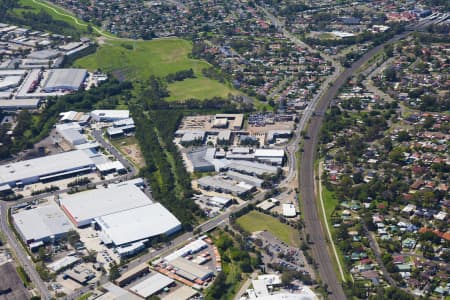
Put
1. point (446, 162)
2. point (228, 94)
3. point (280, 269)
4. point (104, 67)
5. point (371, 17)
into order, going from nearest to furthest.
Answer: point (280, 269) → point (446, 162) → point (228, 94) → point (104, 67) → point (371, 17)

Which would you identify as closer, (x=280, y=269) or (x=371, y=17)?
(x=280, y=269)

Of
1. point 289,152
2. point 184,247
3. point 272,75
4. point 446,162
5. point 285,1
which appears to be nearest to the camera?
point 184,247

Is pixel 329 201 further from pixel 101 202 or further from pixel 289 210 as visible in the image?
pixel 101 202

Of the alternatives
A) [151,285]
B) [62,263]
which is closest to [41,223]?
[62,263]

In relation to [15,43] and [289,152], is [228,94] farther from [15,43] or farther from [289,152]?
[15,43]

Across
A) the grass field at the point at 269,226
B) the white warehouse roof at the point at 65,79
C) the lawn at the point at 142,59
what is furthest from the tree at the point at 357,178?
the white warehouse roof at the point at 65,79

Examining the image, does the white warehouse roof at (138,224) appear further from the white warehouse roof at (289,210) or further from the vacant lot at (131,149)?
the vacant lot at (131,149)

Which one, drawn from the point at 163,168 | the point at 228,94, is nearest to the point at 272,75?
the point at 228,94
